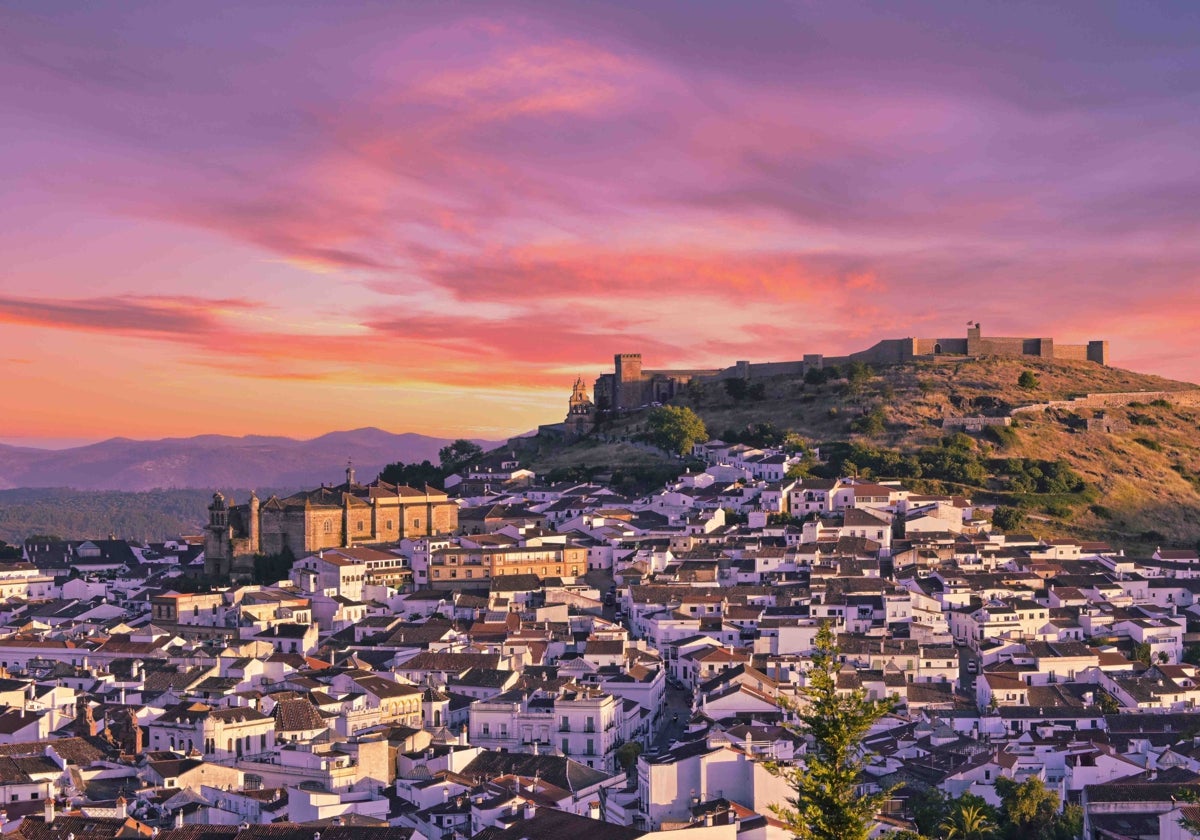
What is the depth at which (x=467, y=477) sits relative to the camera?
79.7 m

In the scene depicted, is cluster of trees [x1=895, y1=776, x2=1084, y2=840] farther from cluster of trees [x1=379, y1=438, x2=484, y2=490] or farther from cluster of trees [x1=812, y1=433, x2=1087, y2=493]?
cluster of trees [x1=379, y1=438, x2=484, y2=490]

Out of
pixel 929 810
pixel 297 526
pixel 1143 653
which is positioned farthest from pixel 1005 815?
pixel 297 526

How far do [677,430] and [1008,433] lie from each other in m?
18.2

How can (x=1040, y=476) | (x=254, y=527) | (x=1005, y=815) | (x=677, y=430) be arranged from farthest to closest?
(x=677, y=430) < (x=1040, y=476) < (x=254, y=527) < (x=1005, y=815)

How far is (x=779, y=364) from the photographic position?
315 ft

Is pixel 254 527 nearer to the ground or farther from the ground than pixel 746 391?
nearer to the ground

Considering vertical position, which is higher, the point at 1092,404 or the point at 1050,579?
the point at 1092,404

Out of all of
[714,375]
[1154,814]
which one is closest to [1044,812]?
[1154,814]

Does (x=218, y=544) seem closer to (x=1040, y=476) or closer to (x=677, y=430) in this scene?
(x=677, y=430)

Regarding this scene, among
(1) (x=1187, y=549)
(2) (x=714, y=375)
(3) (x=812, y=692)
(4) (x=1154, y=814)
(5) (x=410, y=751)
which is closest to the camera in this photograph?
(3) (x=812, y=692)

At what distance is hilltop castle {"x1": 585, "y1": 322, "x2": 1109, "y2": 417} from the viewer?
9575cm

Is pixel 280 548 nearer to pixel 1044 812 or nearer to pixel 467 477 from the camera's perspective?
pixel 467 477

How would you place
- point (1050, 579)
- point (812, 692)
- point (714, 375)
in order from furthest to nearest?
1. point (714, 375)
2. point (1050, 579)
3. point (812, 692)

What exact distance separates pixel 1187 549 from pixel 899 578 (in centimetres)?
1947
